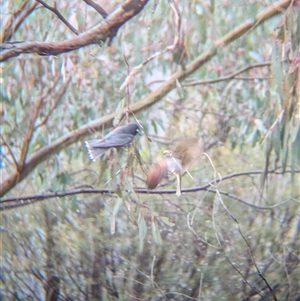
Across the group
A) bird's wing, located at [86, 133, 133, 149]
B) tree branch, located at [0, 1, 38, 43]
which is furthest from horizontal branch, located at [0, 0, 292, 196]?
bird's wing, located at [86, 133, 133, 149]

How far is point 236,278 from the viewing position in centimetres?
354

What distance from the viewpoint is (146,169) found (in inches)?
149

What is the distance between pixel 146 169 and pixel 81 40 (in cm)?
133

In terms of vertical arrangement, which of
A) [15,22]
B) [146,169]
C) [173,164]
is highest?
[15,22]

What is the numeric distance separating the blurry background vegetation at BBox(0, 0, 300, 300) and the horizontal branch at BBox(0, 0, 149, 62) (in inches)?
23.1

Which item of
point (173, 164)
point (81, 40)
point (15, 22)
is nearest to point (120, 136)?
point (173, 164)

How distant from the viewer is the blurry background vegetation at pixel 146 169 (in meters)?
3.58

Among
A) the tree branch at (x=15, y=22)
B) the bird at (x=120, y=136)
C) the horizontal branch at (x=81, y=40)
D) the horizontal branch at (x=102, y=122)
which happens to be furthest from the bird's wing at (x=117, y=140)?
the tree branch at (x=15, y=22)

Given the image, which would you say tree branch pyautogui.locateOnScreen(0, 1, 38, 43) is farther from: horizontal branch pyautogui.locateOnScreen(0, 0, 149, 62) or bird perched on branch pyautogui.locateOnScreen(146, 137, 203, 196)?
bird perched on branch pyautogui.locateOnScreen(146, 137, 203, 196)

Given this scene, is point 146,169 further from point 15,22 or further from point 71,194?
point 15,22

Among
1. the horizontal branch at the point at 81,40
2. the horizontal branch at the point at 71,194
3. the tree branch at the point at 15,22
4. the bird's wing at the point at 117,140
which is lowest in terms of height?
the horizontal branch at the point at 71,194

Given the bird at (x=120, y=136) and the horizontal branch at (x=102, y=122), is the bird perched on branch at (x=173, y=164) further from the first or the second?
the horizontal branch at (x=102, y=122)

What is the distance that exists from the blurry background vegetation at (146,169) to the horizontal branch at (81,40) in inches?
23.1

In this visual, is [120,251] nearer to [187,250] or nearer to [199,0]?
[187,250]
